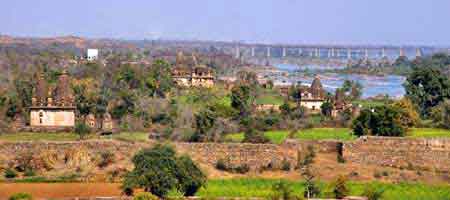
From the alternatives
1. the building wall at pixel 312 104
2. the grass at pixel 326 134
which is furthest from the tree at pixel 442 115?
the building wall at pixel 312 104

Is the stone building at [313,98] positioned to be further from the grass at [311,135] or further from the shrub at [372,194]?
the shrub at [372,194]

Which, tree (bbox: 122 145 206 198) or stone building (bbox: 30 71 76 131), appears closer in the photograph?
tree (bbox: 122 145 206 198)

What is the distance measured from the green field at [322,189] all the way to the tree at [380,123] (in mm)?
5291

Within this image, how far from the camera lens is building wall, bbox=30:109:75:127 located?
34531mm

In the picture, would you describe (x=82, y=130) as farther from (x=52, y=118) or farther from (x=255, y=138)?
(x=255, y=138)

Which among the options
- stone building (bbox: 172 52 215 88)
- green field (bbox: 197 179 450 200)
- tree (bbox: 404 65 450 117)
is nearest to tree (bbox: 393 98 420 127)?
tree (bbox: 404 65 450 117)

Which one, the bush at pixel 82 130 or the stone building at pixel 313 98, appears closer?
the bush at pixel 82 130

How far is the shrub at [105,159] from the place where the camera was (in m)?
27.7

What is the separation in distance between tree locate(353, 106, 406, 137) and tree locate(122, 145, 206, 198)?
10.0 m

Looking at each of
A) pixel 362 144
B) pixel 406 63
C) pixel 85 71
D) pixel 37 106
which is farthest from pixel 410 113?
pixel 406 63

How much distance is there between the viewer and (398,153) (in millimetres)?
28938

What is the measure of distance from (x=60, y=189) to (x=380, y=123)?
1142 cm

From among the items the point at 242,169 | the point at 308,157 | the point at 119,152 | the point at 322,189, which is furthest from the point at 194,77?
the point at 322,189

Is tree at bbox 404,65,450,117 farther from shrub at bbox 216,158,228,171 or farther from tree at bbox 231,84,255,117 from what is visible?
shrub at bbox 216,158,228,171
